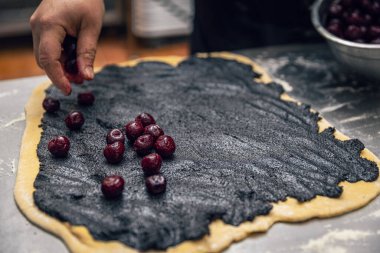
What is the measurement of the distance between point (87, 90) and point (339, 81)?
1058 millimetres

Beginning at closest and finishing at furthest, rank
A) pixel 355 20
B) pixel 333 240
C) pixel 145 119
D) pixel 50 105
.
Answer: pixel 333 240, pixel 145 119, pixel 50 105, pixel 355 20

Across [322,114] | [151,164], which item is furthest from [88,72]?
[322,114]

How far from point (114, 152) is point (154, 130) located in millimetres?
168

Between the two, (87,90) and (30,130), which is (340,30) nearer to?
(87,90)

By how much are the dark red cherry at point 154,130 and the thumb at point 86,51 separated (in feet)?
1.09

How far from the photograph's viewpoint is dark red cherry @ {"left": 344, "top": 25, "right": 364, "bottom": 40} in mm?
1741

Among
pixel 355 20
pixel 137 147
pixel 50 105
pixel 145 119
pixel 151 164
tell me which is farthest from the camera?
pixel 355 20

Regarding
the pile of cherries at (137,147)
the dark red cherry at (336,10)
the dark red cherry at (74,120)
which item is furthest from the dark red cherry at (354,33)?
the dark red cherry at (74,120)

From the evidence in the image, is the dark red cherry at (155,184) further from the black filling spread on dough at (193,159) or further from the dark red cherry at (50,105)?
the dark red cherry at (50,105)

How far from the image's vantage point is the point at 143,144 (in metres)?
1.42

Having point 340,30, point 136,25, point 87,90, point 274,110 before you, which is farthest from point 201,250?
point 136,25

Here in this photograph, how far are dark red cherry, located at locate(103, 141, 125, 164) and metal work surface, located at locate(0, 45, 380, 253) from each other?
0.96 ft

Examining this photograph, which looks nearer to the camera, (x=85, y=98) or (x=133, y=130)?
(x=133, y=130)

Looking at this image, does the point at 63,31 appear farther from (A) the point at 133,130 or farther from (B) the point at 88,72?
(A) the point at 133,130
